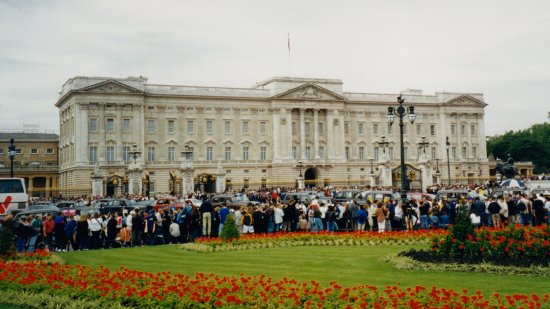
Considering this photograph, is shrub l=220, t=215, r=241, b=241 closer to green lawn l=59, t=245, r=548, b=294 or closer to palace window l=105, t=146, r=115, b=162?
green lawn l=59, t=245, r=548, b=294

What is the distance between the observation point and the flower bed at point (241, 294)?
30.3 feet

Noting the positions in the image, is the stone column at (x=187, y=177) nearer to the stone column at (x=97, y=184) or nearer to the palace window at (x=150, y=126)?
the stone column at (x=97, y=184)

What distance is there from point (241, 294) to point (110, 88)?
201 feet

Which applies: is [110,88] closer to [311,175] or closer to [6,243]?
[311,175]

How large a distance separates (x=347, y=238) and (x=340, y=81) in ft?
204

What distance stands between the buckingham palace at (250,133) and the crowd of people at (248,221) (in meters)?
35.0

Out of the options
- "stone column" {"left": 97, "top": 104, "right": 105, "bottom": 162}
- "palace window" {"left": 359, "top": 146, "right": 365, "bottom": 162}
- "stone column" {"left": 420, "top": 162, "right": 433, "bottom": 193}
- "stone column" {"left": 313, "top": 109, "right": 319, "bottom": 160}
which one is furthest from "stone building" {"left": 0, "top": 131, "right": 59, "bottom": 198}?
"stone column" {"left": 420, "top": 162, "right": 433, "bottom": 193}

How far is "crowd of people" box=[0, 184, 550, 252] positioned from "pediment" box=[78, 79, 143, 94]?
4505cm

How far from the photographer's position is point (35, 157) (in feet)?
279

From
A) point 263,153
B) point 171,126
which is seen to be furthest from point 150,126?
point 263,153

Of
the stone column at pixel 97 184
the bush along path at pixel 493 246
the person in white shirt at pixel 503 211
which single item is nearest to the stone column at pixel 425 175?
the person in white shirt at pixel 503 211

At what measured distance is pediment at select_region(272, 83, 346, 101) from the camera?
3014 inches

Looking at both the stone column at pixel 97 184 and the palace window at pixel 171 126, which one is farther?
the palace window at pixel 171 126

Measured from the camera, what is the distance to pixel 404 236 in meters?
19.9
